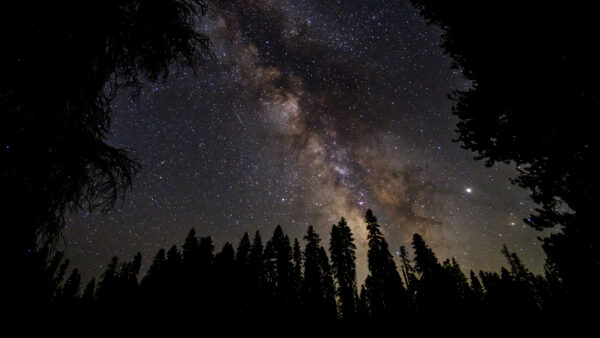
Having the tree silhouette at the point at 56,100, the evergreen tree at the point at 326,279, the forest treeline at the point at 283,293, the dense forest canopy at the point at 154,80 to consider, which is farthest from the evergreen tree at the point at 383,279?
the tree silhouette at the point at 56,100

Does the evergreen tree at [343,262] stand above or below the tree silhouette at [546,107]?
above

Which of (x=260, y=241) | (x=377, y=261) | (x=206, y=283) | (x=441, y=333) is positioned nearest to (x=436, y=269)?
(x=377, y=261)

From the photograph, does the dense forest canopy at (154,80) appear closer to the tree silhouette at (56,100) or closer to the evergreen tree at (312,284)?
the tree silhouette at (56,100)

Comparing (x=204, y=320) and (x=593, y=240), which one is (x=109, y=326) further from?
(x=593, y=240)

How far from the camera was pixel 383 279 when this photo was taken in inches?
1155

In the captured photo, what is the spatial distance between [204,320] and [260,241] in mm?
18503

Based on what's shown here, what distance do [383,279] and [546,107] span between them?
28.2 metres

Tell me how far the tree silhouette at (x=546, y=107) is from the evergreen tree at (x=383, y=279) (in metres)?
24.4

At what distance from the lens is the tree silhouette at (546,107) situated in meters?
5.21

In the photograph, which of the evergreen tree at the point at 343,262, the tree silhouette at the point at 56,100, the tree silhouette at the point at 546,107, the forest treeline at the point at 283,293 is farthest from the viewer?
the evergreen tree at the point at 343,262

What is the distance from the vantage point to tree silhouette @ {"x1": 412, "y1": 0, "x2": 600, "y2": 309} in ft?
17.1

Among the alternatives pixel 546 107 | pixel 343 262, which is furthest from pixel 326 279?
pixel 546 107

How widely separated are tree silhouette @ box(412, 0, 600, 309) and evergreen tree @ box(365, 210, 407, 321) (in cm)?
2435

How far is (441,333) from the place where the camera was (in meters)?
21.4
